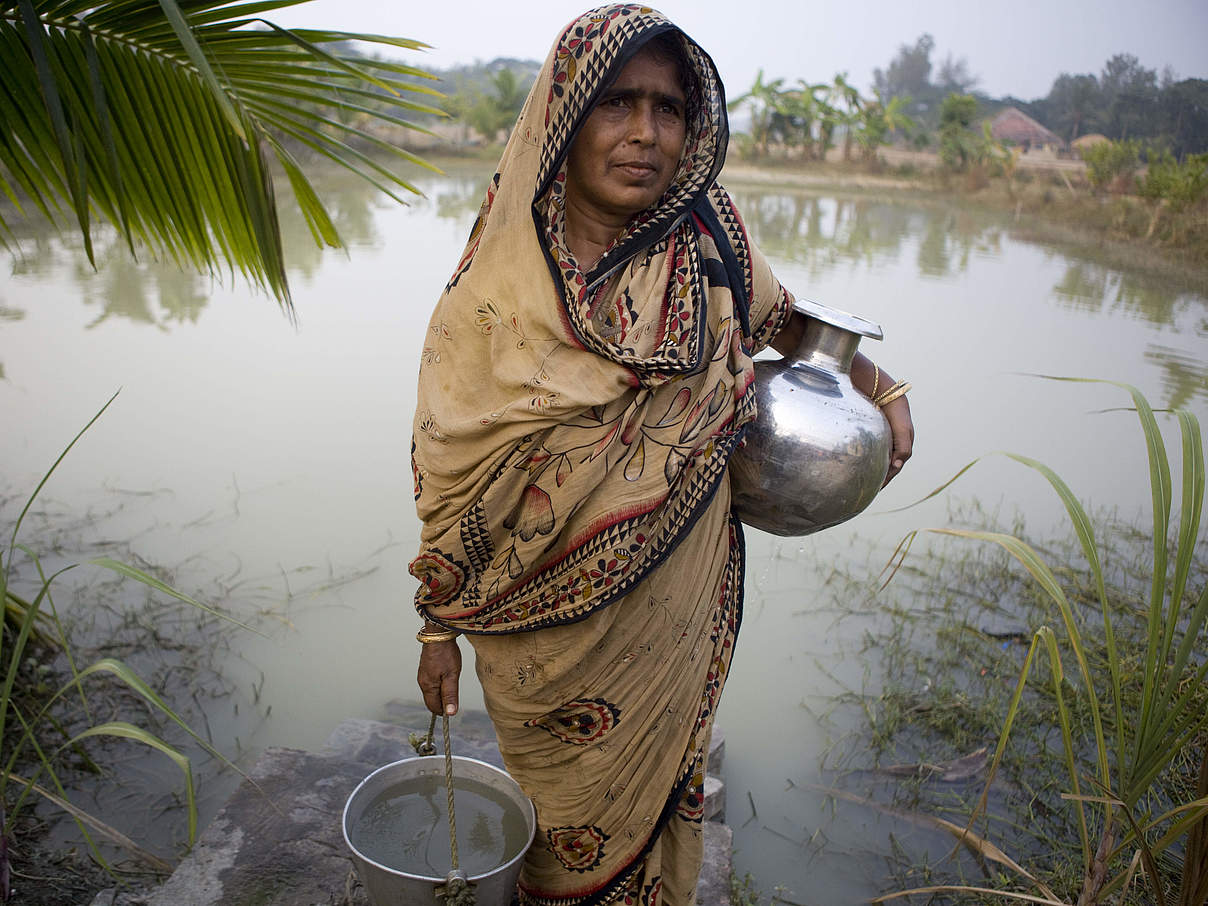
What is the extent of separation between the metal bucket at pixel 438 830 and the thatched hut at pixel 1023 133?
29.7m

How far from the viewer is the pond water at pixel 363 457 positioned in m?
2.94

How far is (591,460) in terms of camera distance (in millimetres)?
1338

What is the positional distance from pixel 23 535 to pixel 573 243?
10.4 feet

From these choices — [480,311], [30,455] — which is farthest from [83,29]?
[30,455]

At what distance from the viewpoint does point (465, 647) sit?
11.2 feet

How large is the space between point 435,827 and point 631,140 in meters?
1.21

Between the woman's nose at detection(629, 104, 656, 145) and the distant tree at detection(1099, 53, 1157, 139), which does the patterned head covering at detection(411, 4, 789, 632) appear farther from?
the distant tree at detection(1099, 53, 1157, 139)

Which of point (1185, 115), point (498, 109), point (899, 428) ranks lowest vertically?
point (899, 428)

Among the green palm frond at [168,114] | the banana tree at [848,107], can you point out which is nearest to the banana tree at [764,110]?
the banana tree at [848,107]

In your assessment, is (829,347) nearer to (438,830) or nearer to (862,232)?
(438,830)

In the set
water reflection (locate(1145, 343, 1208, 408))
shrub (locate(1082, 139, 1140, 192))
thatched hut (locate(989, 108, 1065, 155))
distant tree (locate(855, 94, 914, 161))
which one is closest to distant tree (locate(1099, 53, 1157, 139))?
shrub (locate(1082, 139, 1140, 192))

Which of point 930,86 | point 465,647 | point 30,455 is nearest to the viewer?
point 465,647

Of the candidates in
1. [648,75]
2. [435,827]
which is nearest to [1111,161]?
[648,75]

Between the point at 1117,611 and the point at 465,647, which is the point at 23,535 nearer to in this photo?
the point at 465,647
